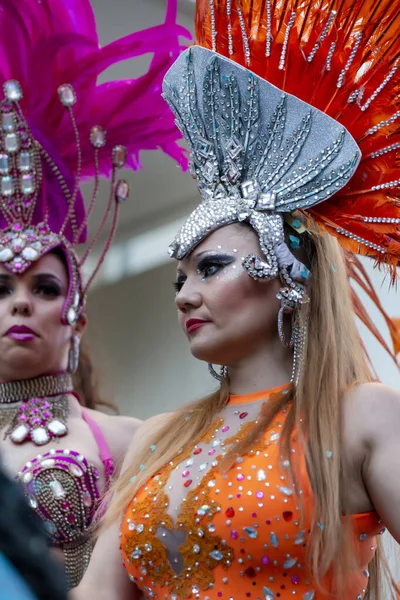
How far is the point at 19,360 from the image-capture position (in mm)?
2443

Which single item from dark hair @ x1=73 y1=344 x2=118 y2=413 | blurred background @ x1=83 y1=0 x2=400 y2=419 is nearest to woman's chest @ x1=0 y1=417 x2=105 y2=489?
dark hair @ x1=73 y1=344 x2=118 y2=413

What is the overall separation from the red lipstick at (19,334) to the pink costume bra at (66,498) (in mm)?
302

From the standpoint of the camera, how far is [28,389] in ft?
8.20

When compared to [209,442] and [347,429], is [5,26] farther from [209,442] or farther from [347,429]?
[347,429]

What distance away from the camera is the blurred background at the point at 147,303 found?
4.17 m

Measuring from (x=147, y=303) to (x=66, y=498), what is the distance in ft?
7.07

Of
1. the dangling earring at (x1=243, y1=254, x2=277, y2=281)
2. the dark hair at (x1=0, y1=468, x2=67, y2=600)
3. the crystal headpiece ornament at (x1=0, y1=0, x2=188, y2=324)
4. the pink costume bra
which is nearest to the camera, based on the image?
the dark hair at (x1=0, y1=468, x2=67, y2=600)

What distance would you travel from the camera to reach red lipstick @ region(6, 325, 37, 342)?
7.94 feet

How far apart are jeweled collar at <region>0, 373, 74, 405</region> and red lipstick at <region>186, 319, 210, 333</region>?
87 centimetres

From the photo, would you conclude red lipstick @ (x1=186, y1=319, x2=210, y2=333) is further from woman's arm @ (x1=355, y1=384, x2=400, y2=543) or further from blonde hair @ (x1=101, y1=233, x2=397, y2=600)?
woman's arm @ (x1=355, y1=384, x2=400, y2=543)

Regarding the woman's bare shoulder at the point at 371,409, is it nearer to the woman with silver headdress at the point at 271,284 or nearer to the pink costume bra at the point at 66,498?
the woman with silver headdress at the point at 271,284

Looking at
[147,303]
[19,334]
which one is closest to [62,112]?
[19,334]

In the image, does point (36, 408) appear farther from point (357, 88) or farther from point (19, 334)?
point (357, 88)

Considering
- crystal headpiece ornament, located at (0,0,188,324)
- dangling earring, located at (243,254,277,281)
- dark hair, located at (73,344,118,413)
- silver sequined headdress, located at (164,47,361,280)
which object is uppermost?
crystal headpiece ornament, located at (0,0,188,324)
